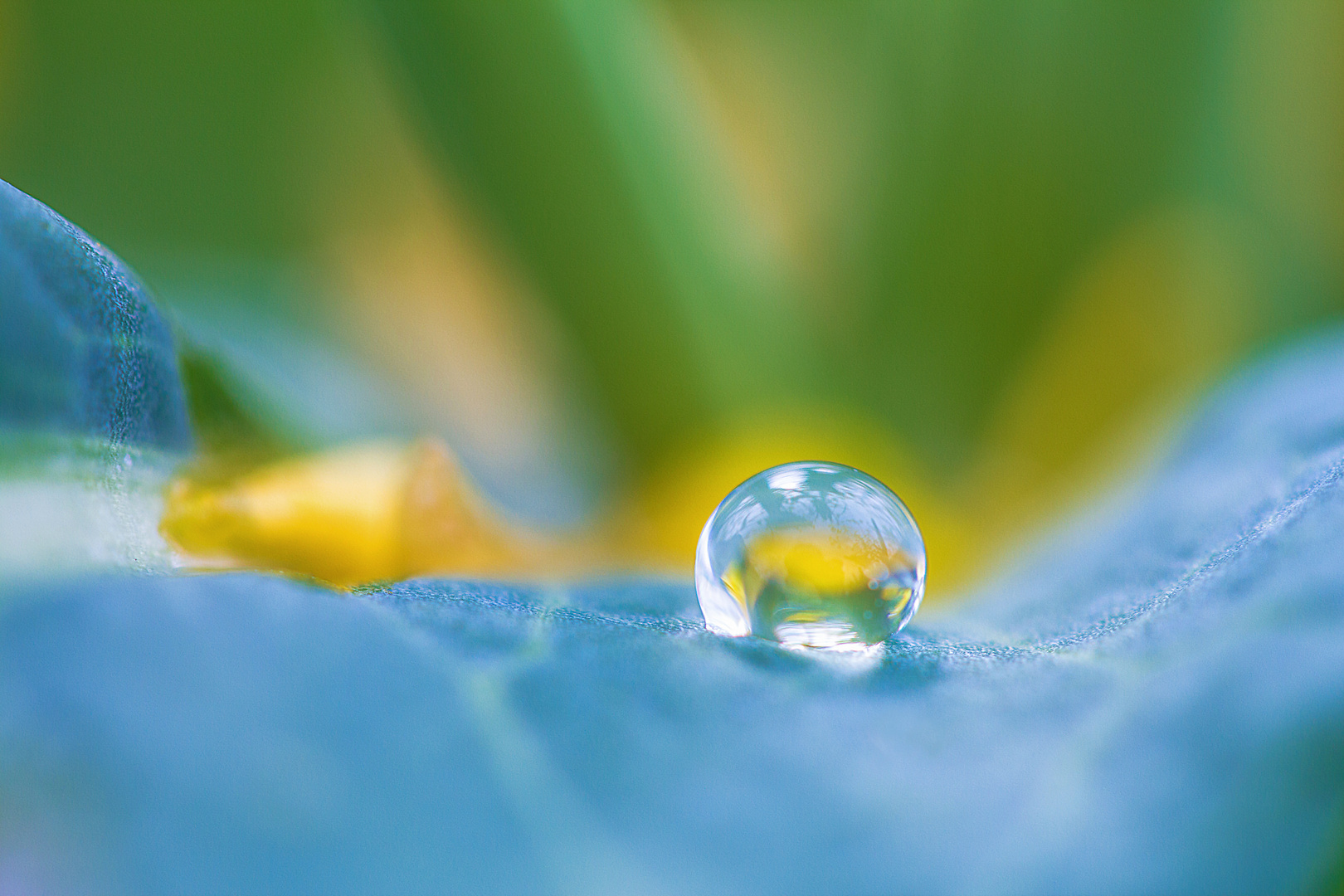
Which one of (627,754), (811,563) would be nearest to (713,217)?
(811,563)

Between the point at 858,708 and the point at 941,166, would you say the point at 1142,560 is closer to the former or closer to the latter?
the point at 858,708

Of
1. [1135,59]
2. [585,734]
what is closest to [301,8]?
[1135,59]

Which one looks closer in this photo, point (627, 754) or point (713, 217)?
point (627, 754)

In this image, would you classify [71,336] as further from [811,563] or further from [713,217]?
[713,217]

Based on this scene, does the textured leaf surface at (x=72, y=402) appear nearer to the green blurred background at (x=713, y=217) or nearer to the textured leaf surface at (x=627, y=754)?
the textured leaf surface at (x=627, y=754)

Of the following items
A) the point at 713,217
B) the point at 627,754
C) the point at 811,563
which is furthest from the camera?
the point at 713,217

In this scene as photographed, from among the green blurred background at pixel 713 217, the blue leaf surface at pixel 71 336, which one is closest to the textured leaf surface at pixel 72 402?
the blue leaf surface at pixel 71 336

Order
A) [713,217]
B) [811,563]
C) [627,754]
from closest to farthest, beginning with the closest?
[627,754] < [811,563] < [713,217]

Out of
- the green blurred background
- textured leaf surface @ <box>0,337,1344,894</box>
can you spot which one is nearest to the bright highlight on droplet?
textured leaf surface @ <box>0,337,1344,894</box>
